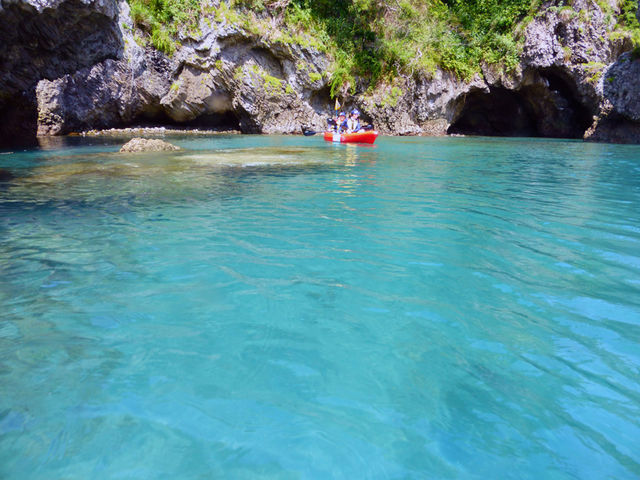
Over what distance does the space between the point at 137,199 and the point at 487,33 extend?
2721 centimetres

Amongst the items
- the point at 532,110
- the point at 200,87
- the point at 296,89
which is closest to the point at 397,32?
the point at 296,89

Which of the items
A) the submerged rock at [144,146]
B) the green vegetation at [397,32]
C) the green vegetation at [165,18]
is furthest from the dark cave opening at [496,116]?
the submerged rock at [144,146]

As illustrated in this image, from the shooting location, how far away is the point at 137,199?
660 centimetres

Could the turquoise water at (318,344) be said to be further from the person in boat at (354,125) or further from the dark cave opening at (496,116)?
the dark cave opening at (496,116)

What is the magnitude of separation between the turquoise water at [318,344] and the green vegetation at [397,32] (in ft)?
74.5

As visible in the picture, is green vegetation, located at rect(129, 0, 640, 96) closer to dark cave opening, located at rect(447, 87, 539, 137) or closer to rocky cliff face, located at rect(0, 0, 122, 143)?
dark cave opening, located at rect(447, 87, 539, 137)

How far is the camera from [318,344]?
263 centimetres

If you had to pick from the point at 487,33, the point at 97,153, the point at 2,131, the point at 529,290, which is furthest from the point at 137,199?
the point at 487,33

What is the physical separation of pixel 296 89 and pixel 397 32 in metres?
8.06

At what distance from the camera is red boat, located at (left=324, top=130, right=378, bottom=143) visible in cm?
1731

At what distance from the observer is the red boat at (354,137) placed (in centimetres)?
1731

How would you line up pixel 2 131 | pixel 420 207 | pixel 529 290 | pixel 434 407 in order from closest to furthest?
pixel 434 407 → pixel 529 290 → pixel 420 207 → pixel 2 131

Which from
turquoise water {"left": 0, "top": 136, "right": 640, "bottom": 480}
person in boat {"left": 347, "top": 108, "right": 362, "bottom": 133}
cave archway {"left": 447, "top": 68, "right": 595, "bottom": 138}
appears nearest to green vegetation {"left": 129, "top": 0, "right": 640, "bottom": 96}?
cave archway {"left": 447, "top": 68, "right": 595, "bottom": 138}

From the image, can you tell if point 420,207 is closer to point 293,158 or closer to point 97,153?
point 293,158
